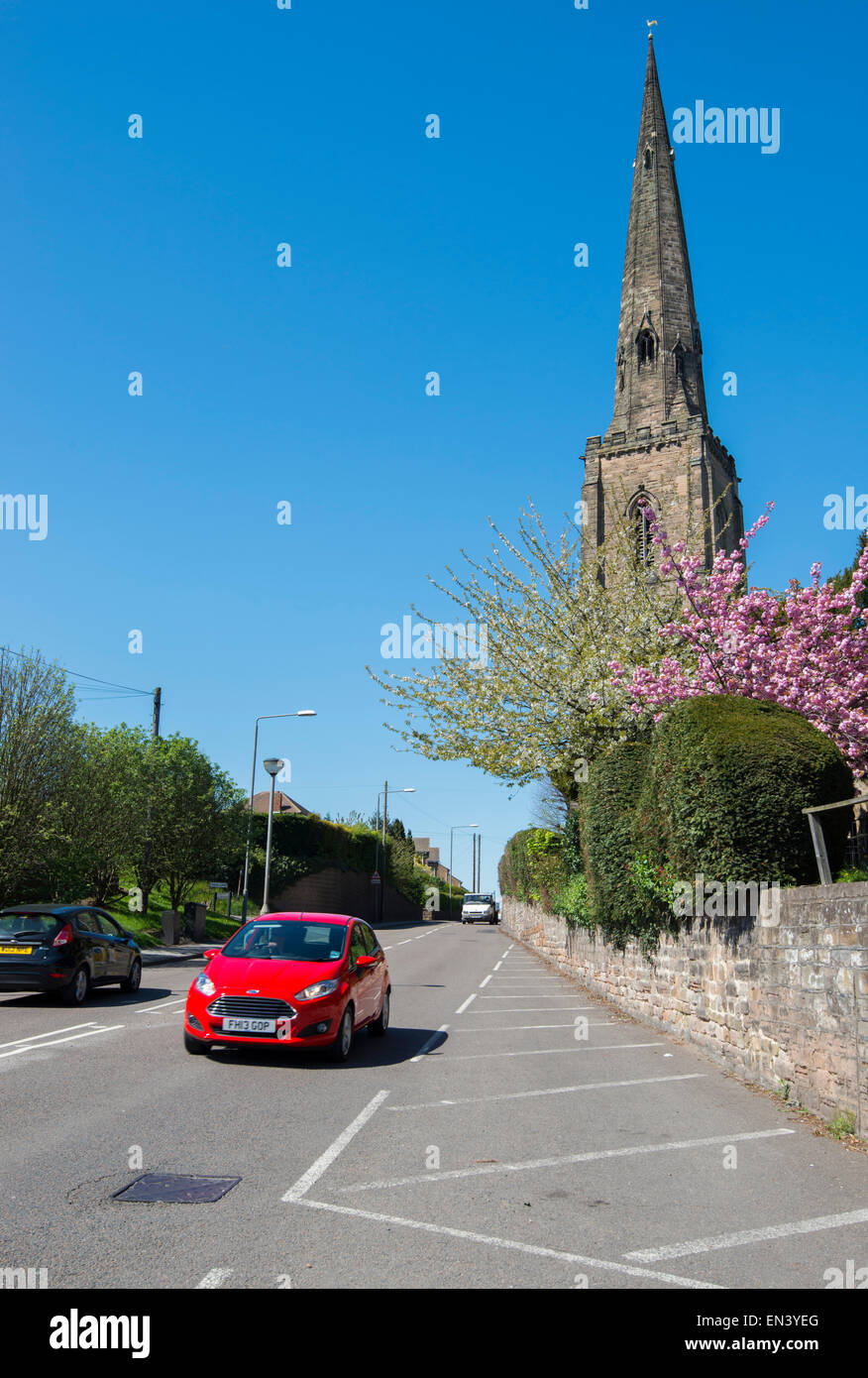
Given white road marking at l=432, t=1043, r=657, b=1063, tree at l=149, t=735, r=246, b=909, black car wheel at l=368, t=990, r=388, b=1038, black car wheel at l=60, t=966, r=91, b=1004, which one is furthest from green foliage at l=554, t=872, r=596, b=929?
tree at l=149, t=735, r=246, b=909

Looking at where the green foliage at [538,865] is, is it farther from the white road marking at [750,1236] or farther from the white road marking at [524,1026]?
the white road marking at [750,1236]

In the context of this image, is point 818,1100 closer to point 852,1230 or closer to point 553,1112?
point 553,1112

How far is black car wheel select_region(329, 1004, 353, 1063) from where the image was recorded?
33.8 ft

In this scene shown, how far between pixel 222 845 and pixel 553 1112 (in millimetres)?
27286

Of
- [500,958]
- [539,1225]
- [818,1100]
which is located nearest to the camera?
[539,1225]

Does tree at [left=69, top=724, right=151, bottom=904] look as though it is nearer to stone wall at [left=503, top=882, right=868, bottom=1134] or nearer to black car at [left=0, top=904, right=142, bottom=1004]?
black car at [left=0, top=904, right=142, bottom=1004]

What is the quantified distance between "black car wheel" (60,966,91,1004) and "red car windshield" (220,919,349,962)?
4.99 m

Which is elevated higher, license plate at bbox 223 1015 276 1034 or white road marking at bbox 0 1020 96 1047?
license plate at bbox 223 1015 276 1034

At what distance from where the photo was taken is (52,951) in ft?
49.5

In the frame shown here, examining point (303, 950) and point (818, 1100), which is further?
point (303, 950)

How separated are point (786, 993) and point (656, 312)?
170 ft

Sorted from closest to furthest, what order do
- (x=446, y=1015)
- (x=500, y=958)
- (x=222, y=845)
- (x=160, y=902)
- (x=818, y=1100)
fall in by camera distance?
1. (x=818, y=1100)
2. (x=446, y=1015)
3. (x=500, y=958)
4. (x=222, y=845)
5. (x=160, y=902)
